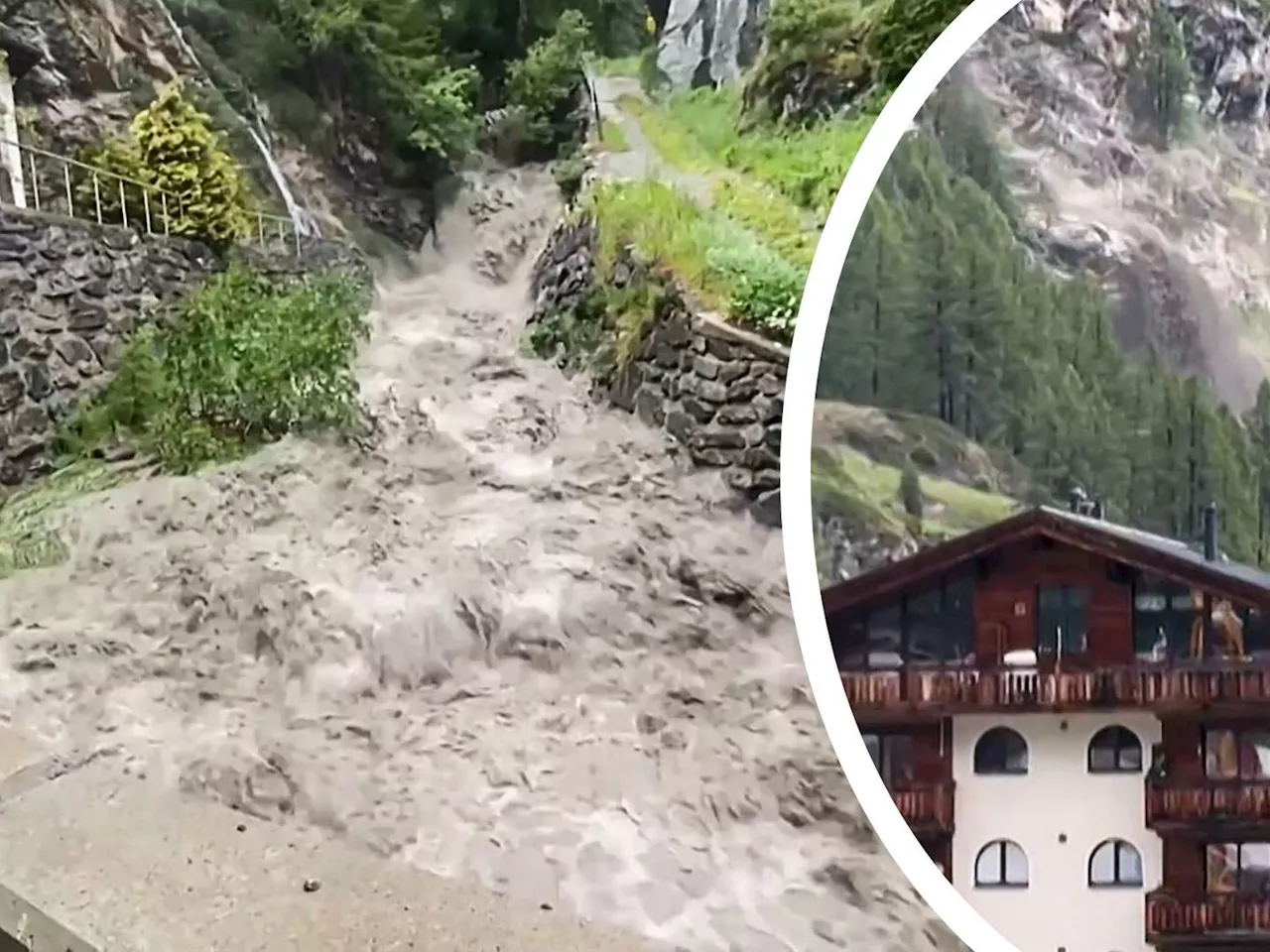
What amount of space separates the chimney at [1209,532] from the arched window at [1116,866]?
0.30m

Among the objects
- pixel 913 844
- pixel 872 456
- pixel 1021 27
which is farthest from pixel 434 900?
pixel 1021 27

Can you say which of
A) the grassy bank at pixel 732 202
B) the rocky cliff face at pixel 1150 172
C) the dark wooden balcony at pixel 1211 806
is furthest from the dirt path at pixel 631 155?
the dark wooden balcony at pixel 1211 806

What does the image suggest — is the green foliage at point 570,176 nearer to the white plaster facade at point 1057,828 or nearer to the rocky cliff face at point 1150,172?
the rocky cliff face at point 1150,172

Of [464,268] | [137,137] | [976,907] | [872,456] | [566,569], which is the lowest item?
[976,907]

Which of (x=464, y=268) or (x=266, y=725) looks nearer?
(x=266, y=725)

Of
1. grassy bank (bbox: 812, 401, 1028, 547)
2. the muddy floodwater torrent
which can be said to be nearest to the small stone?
the muddy floodwater torrent

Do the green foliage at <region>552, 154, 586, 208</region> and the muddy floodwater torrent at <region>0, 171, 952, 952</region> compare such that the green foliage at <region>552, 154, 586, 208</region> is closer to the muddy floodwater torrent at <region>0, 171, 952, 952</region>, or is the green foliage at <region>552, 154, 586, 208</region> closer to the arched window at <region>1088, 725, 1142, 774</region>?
the muddy floodwater torrent at <region>0, 171, 952, 952</region>

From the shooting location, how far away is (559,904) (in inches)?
47.0

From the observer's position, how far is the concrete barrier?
3.77 ft

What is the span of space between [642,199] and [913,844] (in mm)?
722

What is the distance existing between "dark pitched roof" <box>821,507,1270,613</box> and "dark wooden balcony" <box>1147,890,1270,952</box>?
30 centimetres

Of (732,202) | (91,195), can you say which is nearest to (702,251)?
(732,202)

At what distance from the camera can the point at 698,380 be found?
129 cm

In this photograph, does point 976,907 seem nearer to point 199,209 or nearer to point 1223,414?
point 1223,414
